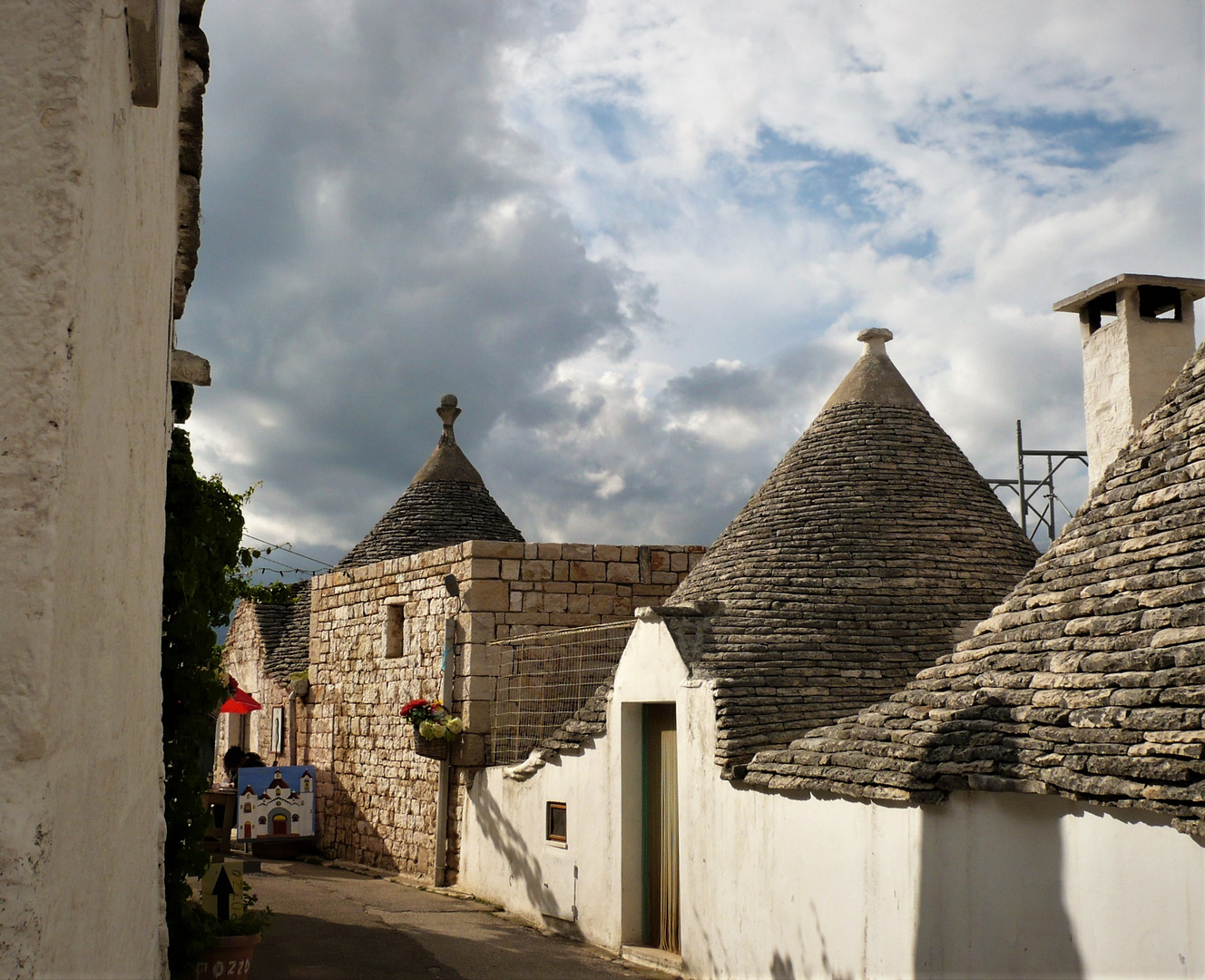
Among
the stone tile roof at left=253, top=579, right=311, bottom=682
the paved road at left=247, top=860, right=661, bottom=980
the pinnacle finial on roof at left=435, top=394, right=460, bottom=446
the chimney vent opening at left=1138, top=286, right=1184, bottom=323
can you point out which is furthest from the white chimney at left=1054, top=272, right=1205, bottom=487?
the stone tile roof at left=253, top=579, right=311, bottom=682

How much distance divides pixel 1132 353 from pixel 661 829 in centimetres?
571

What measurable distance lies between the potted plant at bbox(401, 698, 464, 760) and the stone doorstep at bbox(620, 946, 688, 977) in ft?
12.1

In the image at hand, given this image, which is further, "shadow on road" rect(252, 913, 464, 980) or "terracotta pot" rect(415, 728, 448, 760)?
"terracotta pot" rect(415, 728, 448, 760)

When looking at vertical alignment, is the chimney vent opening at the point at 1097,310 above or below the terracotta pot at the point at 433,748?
above

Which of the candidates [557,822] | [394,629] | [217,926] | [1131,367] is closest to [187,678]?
[217,926]

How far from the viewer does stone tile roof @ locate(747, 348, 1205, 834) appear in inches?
187

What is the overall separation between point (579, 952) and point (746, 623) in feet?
10.0

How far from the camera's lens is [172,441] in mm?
6180

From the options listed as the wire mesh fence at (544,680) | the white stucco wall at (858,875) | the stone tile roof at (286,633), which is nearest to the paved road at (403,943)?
the white stucco wall at (858,875)

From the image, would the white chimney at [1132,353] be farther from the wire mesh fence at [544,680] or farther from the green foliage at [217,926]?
the green foliage at [217,926]

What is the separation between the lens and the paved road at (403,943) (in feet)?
27.1

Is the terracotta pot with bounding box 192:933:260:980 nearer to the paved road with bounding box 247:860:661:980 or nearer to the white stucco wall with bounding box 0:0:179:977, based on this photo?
the paved road with bounding box 247:860:661:980

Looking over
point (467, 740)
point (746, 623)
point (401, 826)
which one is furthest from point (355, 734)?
point (746, 623)

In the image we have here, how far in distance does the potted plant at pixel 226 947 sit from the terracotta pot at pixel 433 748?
613 centimetres
